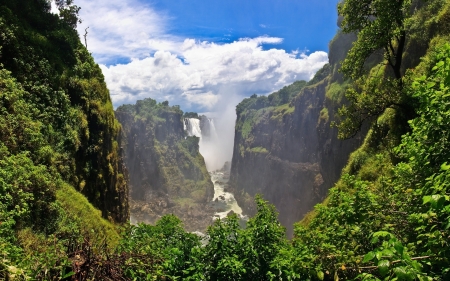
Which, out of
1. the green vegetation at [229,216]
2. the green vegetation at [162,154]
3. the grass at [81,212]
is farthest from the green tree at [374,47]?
the green vegetation at [162,154]

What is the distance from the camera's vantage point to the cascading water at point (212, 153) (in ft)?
369

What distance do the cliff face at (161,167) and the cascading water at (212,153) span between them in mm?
8063

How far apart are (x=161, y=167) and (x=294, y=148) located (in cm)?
4687

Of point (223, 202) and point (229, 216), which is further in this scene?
point (223, 202)

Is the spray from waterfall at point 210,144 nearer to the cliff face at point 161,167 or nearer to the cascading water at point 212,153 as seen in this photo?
the cascading water at point 212,153

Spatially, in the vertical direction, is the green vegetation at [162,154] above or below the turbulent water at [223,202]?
above

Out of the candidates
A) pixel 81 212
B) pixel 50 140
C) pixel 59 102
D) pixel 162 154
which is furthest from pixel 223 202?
pixel 50 140

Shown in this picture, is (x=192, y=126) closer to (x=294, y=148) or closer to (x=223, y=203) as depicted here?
(x=223, y=203)

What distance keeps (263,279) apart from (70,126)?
21.3 m

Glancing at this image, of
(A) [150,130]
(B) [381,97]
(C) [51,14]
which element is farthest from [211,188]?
(B) [381,97]

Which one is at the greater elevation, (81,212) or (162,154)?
(162,154)

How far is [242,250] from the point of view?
776 centimetres

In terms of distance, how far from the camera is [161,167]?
103 metres

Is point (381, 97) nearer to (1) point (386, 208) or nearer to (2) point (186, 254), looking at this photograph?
(1) point (386, 208)
